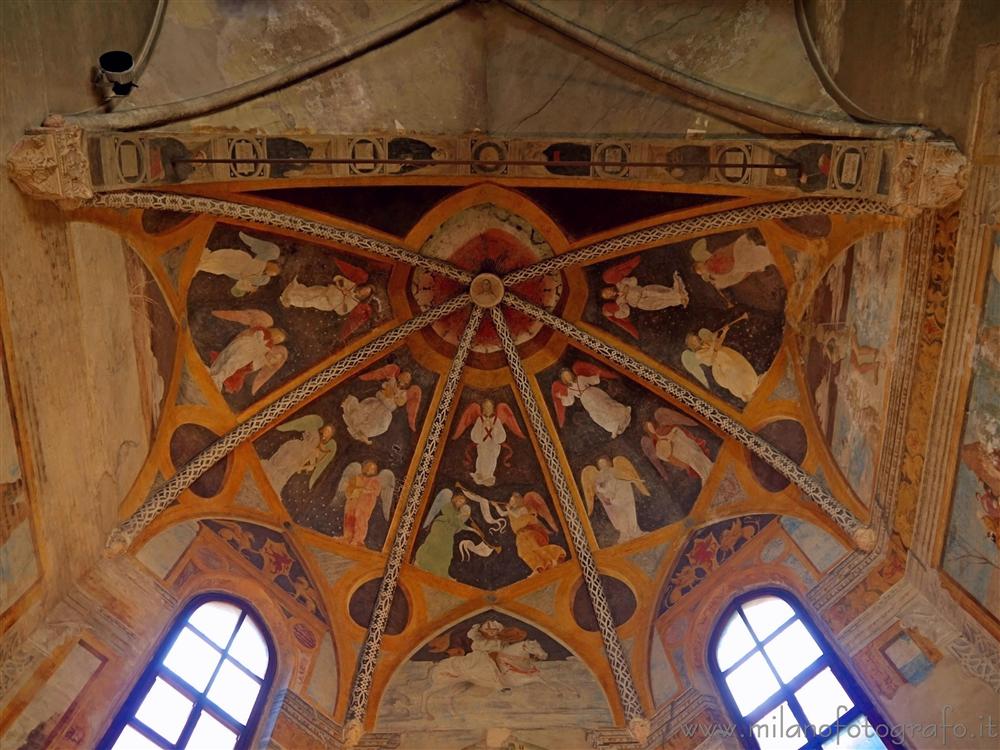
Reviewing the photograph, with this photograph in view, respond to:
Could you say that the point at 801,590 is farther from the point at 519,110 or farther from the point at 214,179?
the point at 214,179

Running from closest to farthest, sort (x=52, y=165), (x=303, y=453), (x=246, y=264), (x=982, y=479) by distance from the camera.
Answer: (x=52, y=165), (x=982, y=479), (x=246, y=264), (x=303, y=453)

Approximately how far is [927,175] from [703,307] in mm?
3600

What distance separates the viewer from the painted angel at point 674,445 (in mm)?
11453

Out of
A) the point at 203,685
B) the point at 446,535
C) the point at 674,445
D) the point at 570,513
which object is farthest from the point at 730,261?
the point at 203,685

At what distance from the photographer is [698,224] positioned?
33.9 feet

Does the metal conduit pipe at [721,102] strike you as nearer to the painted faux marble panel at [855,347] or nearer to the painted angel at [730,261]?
the painted faux marble panel at [855,347]

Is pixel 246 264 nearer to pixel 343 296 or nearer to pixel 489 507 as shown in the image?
pixel 343 296

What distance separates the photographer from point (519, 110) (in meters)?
9.87

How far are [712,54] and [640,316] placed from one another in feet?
10.2

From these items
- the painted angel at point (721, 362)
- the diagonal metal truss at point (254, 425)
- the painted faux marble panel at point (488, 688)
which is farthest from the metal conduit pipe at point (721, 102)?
the painted faux marble panel at point (488, 688)

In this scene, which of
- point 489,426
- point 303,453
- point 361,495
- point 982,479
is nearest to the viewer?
point 982,479

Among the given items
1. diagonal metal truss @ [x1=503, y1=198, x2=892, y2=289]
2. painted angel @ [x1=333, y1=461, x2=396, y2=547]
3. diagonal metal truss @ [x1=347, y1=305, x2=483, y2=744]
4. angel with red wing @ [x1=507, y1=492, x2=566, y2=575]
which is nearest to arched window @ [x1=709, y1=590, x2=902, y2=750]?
angel with red wing @ [x1=507, y1=492, x2=566, y2=575]

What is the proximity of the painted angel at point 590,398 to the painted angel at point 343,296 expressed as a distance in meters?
2.43

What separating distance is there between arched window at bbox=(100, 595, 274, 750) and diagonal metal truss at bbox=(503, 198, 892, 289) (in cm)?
479
